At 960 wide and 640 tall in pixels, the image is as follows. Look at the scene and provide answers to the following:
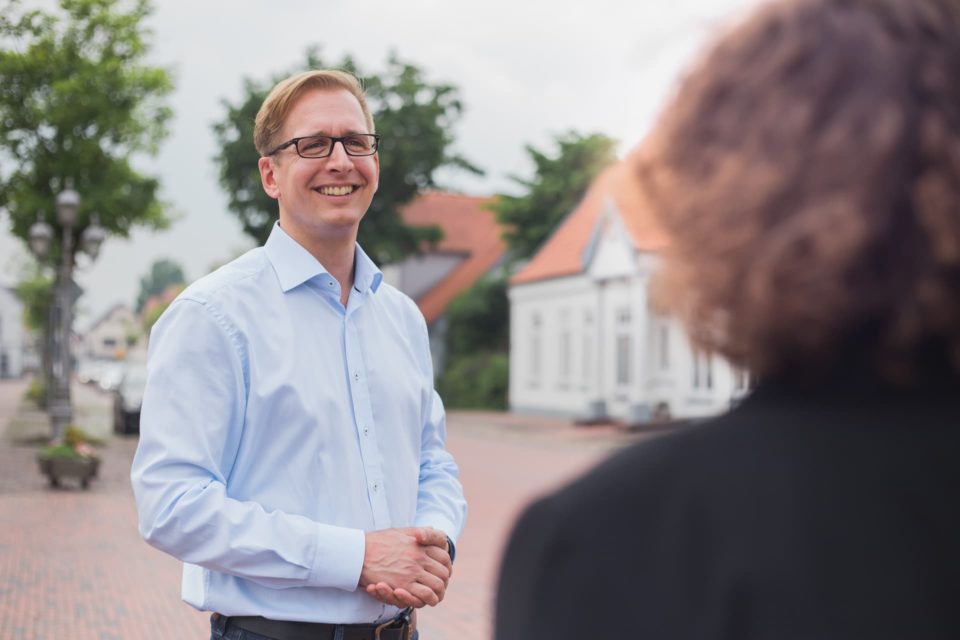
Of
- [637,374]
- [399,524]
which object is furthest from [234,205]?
[399,524]

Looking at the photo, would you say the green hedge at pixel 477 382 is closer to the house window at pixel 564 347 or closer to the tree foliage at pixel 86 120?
the house window at pixel 564 347

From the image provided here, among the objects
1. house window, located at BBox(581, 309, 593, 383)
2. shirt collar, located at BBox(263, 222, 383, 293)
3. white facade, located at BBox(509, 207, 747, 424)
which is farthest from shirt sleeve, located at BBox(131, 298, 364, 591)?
house window, located at BBox(581, 309, 593, 383)

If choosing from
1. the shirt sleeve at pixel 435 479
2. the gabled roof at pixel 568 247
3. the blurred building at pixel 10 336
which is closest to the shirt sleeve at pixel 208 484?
the shirt sleeve at pixel 435 479

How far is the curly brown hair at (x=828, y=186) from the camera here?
0.88 m

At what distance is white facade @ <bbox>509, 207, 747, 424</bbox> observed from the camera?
27.3m

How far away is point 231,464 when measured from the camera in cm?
214

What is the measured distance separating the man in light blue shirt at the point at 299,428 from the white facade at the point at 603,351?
70.4 ft

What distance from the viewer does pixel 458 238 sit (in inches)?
1943

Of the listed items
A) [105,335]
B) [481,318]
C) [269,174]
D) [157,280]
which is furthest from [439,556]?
[157,280]

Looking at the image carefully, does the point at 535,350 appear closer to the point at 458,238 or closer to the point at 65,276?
the point at 458,238

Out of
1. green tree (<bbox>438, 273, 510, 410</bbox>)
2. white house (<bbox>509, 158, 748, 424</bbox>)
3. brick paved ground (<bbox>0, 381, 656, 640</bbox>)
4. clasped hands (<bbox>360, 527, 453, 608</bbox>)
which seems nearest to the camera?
clasped hands (<bbox>360, 527, 453, 608</bbox>)

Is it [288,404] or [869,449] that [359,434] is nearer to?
[288,404]

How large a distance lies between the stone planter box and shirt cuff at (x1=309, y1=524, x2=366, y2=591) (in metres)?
13.6

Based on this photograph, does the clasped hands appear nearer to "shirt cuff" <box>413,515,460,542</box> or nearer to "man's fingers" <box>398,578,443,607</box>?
"man's fingers" <box>398,578,443,607</box>
